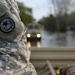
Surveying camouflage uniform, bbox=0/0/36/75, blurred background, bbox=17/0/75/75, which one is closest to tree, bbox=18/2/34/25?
blurred background, bbox=17/0/75/75

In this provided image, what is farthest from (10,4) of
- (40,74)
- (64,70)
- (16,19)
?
(64,70)

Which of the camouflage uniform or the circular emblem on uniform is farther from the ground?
the circular emblem on uniform

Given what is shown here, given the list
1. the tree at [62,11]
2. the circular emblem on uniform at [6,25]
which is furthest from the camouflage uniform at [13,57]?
the tree at [62,11]

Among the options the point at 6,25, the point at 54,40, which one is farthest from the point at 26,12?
the point at 6,25

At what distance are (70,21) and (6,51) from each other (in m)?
65.7

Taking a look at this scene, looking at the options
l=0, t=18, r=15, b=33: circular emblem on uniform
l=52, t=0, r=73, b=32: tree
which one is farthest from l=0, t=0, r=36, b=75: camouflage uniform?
l=52, t=0, r=73, b=32: tree

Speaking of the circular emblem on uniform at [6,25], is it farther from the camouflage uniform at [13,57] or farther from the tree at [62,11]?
the tree at [62,11]

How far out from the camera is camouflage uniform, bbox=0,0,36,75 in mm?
1744

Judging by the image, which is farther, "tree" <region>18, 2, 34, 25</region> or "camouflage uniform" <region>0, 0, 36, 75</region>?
"tree" <region>18, 2, 34, 25</region>

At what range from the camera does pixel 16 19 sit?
6.24 ft

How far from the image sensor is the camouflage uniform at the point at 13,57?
174 centimetres

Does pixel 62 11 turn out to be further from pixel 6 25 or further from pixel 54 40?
pixel 6 25

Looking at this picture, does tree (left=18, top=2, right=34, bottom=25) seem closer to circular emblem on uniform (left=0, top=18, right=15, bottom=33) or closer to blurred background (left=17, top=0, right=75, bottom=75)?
blurred background (left=17, top=0, right=75, bottom=75)

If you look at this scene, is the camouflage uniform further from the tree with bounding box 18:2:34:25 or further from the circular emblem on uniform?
the tree with bounding box 18:2:34:25
